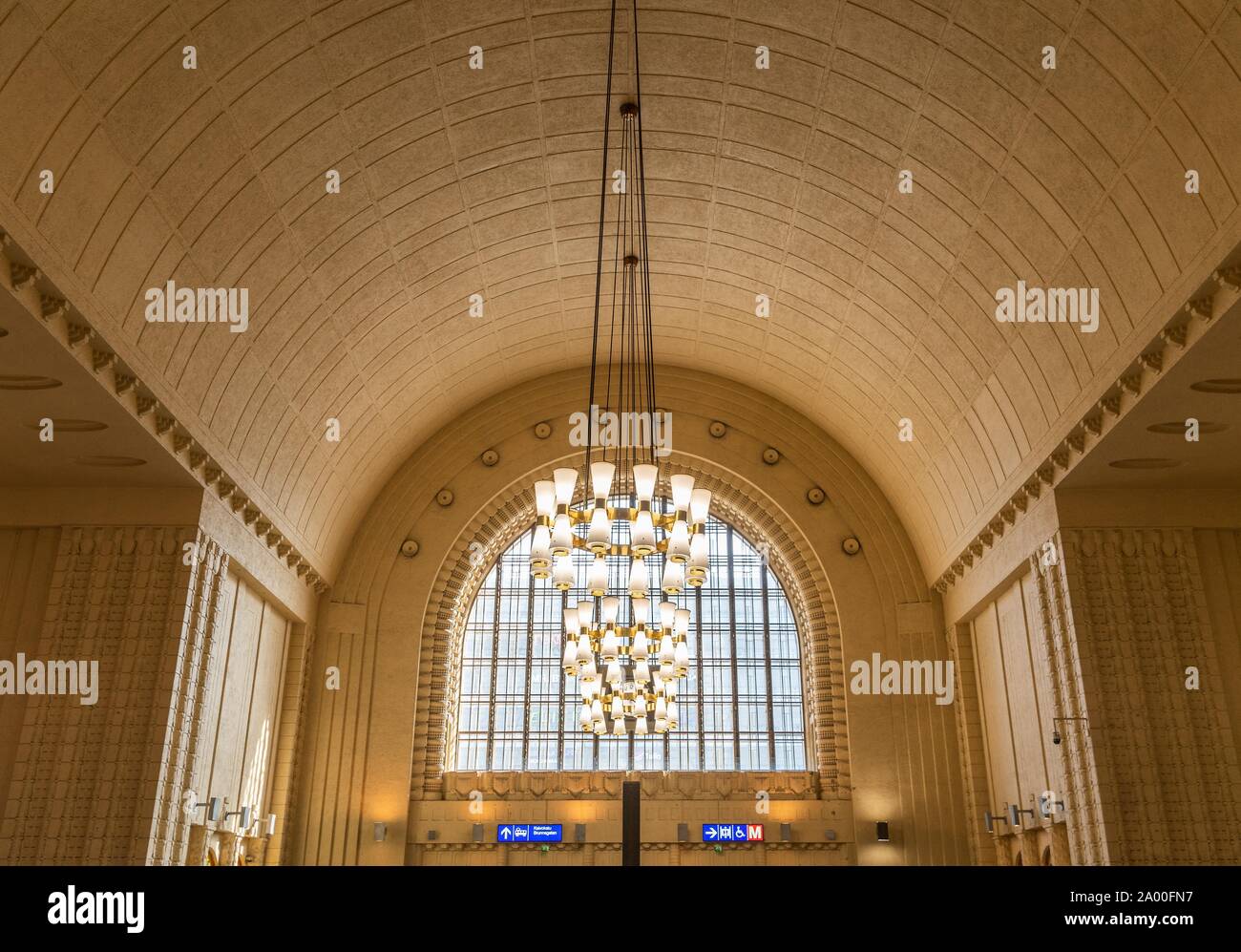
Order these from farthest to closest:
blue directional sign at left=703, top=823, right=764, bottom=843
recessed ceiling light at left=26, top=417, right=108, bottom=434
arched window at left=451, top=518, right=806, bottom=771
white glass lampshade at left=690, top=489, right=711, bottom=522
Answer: arched window at left=451, top=518, right=806, bottom=771, blue directional sign at left=703, top=823, right=764, bottom=843, recessed ceiling light at left=26, top=417, right=108, bottom=434, white glass lampshade at left=690, top=489, right=711, bottom=522

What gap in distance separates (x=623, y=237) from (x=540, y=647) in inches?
333

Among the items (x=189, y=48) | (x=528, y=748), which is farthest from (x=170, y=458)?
(x=528, y=748)

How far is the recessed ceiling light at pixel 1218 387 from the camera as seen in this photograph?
397 inches

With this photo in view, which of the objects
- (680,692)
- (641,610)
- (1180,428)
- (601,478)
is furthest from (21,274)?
(680,692)

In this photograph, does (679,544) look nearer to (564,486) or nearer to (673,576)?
(673,576)

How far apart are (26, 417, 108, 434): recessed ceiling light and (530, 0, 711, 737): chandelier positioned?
4889 millimetres

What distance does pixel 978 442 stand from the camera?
14.4 m

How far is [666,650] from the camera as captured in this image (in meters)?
12.2

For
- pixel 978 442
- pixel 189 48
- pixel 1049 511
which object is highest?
pixel 189 48

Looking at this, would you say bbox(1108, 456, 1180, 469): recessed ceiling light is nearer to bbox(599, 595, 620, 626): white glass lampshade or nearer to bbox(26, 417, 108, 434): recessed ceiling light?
bbox(599, 595, 620, 626): white glass lampshade

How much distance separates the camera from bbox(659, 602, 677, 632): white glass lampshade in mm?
11836

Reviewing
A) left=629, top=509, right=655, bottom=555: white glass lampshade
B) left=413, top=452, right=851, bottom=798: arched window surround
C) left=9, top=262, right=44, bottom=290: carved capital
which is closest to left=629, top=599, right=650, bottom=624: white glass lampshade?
left=629, top=509, right=655, bottom=555: white glass lampshade

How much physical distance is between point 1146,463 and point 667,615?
607 centimetres
